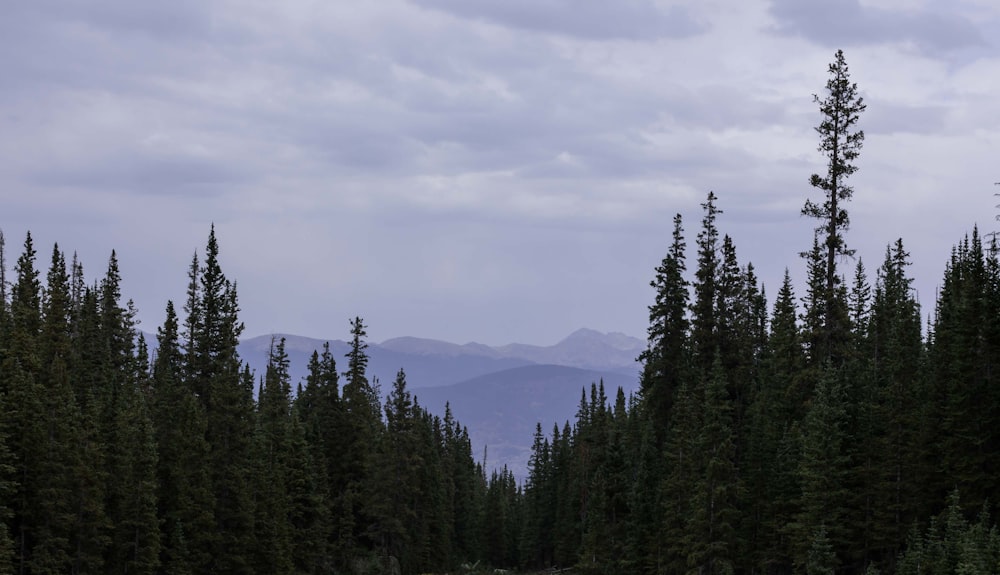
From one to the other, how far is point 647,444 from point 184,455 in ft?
91.7

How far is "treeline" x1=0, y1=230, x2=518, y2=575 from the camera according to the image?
4812 centimetres

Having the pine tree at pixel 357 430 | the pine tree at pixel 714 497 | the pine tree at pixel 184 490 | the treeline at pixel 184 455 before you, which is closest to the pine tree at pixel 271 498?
the treeline at pixel 184 455

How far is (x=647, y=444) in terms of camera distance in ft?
194

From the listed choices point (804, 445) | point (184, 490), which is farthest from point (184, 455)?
point (804, 445)

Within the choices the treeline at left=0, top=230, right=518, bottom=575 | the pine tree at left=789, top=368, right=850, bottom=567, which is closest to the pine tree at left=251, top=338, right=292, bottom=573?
the treeline at left=0, top=230, right=518, bottom=575

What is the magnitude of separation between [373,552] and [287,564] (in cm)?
1596

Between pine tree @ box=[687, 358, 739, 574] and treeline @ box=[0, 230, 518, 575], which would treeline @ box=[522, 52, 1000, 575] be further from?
treeline @ box=[0, 230, 518, 575]

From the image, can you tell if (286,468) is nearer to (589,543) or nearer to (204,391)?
(204,391)

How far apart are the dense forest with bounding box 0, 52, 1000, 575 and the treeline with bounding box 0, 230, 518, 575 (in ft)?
0.56

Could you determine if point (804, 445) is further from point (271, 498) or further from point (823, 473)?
point (271, 498)

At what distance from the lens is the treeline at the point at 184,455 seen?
48.1m

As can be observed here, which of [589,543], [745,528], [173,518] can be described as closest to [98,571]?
[173,518]

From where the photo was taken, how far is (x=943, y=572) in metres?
33.6

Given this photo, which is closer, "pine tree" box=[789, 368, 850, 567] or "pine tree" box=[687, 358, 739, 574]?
"pine tree" box=[789, 368, 850, 567]
